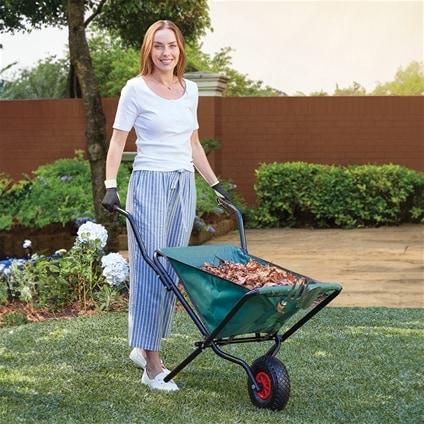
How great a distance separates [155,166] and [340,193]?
8.47 metres

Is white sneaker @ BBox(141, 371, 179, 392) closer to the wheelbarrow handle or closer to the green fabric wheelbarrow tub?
the green fabric wheelbarrow tub

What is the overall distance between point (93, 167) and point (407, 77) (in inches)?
609

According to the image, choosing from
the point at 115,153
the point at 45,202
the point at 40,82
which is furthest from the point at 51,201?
the point at 40,82

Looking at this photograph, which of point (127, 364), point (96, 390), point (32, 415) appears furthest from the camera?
point (127, 364)

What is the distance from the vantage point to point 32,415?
4.38 m

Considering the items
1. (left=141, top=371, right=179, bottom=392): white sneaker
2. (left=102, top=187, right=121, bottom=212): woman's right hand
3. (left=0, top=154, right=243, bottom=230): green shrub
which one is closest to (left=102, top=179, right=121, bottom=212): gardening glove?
(left=102, top=187, right=121, bottom=212): woman's right hand

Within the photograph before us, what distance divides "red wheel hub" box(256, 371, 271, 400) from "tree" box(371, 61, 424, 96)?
1936cm

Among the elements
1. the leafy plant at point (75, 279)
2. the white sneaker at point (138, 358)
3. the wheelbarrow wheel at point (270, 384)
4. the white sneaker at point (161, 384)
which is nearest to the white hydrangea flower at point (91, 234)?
the leafy plant at point (75, 279)

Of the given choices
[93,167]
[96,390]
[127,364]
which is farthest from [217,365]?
[93,167]

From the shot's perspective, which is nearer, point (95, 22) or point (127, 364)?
point (127, 364)

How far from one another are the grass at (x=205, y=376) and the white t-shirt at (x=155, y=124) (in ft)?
3.61

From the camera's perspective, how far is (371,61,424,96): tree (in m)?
23.4

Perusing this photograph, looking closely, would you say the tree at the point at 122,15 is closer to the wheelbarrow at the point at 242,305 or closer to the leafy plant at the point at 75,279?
the leafy plant at the point at 75,279

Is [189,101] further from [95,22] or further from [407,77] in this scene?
[407,77]
